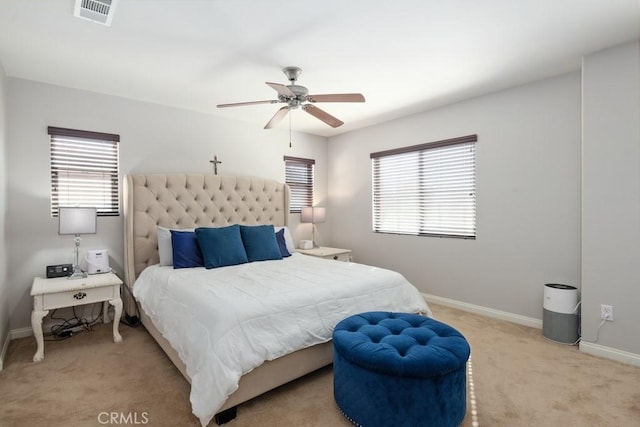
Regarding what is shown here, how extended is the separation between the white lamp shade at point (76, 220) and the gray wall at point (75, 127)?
46 centimetres

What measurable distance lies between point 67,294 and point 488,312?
4.22m

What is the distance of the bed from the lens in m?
1.88

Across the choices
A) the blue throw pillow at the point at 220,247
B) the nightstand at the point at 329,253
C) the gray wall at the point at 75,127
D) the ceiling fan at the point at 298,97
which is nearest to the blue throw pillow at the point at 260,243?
the blue throw pillow at the point at 220,247

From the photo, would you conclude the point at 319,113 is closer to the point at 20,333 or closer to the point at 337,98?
the point at 337,98

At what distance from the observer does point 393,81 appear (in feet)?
10.8

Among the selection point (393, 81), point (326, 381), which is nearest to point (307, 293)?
point (326, 381)

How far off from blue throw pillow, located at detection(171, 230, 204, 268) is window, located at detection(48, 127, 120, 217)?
881 millimetres

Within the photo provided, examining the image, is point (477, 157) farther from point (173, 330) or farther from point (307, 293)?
point (173, 330)

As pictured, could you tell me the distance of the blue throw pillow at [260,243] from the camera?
11.9ft

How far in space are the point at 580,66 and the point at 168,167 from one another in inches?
175

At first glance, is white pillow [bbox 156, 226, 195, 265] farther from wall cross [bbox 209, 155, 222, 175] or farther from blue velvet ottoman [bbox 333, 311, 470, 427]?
blue velvet ottoman [bbox 333, 311, 470, 427]

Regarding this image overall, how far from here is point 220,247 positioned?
3334 mm

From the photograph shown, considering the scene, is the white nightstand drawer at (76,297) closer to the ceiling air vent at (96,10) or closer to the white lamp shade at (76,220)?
the white lamp shade at (76,220)

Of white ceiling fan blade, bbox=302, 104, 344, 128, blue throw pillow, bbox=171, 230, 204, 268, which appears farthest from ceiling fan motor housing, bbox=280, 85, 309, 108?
blue throw pillow, bbox=171, 230, 204, 268
